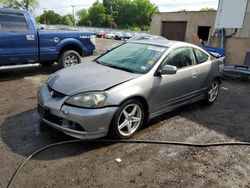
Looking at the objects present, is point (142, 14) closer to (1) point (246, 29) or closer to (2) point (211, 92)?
(1) point (246, 29)

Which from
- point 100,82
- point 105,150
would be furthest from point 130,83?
point 105,150

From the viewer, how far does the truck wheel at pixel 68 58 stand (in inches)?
327

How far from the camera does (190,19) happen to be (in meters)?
17.7

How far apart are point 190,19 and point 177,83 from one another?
47.2ft

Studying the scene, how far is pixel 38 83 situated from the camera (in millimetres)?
7121

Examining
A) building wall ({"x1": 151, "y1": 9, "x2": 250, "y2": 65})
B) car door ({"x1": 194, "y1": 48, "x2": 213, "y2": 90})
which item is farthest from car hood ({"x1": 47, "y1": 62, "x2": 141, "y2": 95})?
building wall ({"x1": 151, "y1": 9, "x2": 250, "y2": 65})

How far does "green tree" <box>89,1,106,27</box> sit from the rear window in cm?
9400

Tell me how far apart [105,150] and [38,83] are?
4163 mm

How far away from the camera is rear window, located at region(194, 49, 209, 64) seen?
5382mm

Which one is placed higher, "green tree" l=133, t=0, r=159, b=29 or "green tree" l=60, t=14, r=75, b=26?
"green tree" l=133, t=0, r=159, b=29

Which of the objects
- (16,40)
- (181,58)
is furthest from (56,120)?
(16,40)

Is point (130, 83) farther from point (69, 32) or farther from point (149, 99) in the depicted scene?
point (69, 32)

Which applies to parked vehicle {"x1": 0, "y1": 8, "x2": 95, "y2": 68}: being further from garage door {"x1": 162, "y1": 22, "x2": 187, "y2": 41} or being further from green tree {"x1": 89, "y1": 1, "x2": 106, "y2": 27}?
green tree {"x1": 89, "y1": 1, "x2": 106, "y2": 27}

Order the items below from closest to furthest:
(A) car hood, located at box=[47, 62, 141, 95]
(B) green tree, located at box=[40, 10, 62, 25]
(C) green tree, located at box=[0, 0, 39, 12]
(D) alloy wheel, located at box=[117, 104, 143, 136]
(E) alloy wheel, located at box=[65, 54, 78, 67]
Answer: (A) car hood, located at box=[47, 62, 141, 95]
(D) alloy wheel, located at box=[117, 104, 143, 136]
(E) alloy wheel, located at box=[65, 54, 78, 67]
(C) green tree, located at box=[0, 0, 39, 12]
(B) green tree, located at box=[40, 10, 62, 25]
